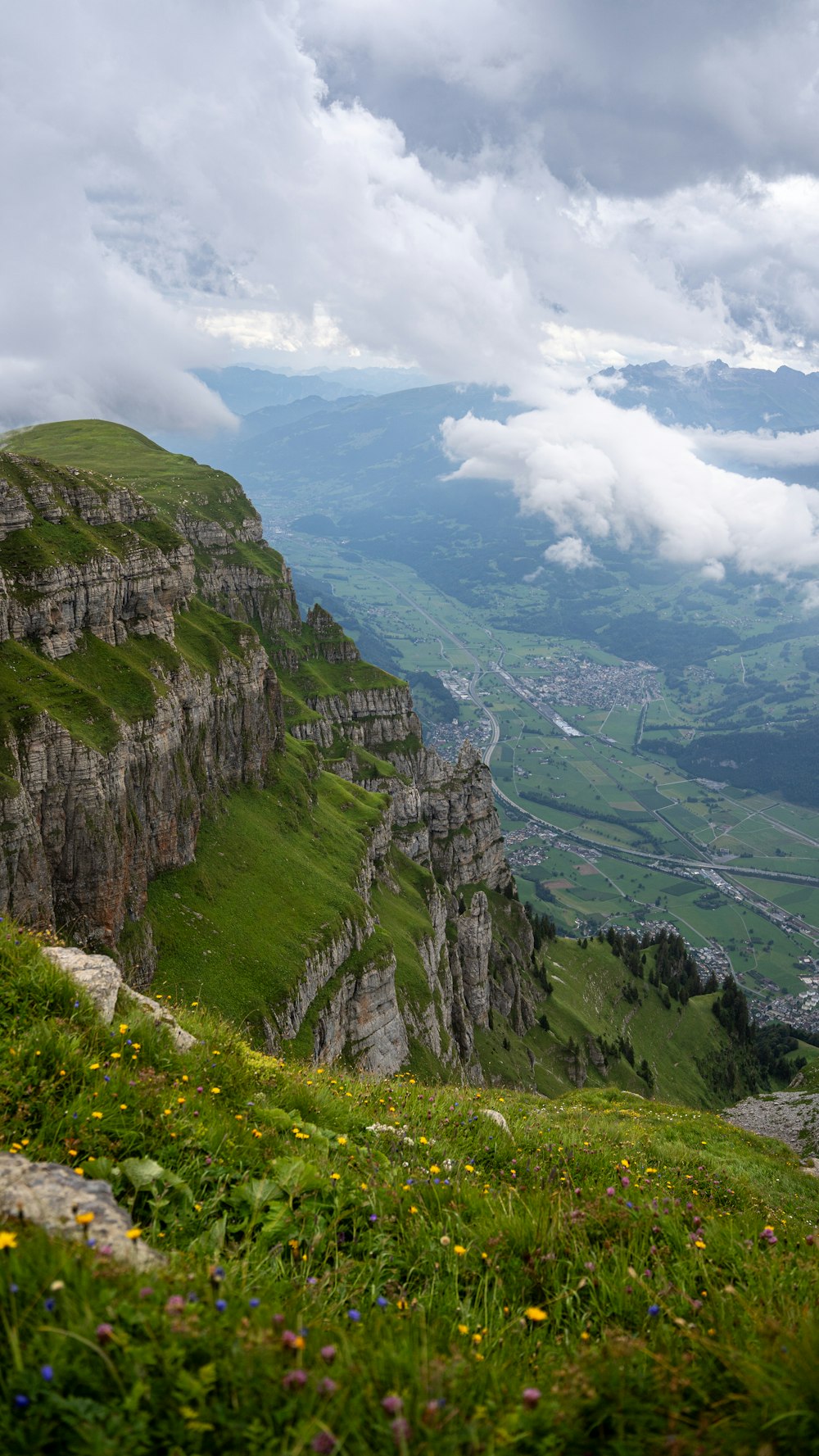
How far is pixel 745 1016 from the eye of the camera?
168m

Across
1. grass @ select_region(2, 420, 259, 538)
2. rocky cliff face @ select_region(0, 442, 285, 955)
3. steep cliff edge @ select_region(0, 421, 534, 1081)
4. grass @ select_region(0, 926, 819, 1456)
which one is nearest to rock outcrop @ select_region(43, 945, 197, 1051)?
grass @ select_region(0, 926, 819, 1456)

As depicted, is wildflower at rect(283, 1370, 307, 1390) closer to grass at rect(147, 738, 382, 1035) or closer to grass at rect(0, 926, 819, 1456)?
grass at rect(0, 926, 819, 1456)

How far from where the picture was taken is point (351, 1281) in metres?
6.31

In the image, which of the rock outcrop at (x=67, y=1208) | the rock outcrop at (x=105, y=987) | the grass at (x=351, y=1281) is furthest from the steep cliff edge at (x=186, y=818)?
the rock outcrop at (x=67, y=1208)

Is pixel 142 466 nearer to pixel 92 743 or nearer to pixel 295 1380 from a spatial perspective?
pixel 92 743

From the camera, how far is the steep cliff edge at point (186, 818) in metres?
44.3

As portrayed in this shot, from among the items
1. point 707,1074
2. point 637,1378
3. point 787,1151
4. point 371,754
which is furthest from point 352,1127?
point 707,1074

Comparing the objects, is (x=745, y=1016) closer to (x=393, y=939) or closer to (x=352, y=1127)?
(x=393, y=939)

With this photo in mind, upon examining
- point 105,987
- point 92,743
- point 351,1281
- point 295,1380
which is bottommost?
point 351,1281

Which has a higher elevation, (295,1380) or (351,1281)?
(295,1380)

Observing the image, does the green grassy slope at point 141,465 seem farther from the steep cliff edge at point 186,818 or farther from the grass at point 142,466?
the steep cliff edge at point 186,818

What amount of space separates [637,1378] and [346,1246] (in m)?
3.40

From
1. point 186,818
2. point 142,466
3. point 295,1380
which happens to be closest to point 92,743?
point 186,818

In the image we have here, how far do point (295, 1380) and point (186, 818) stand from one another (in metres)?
59.0
